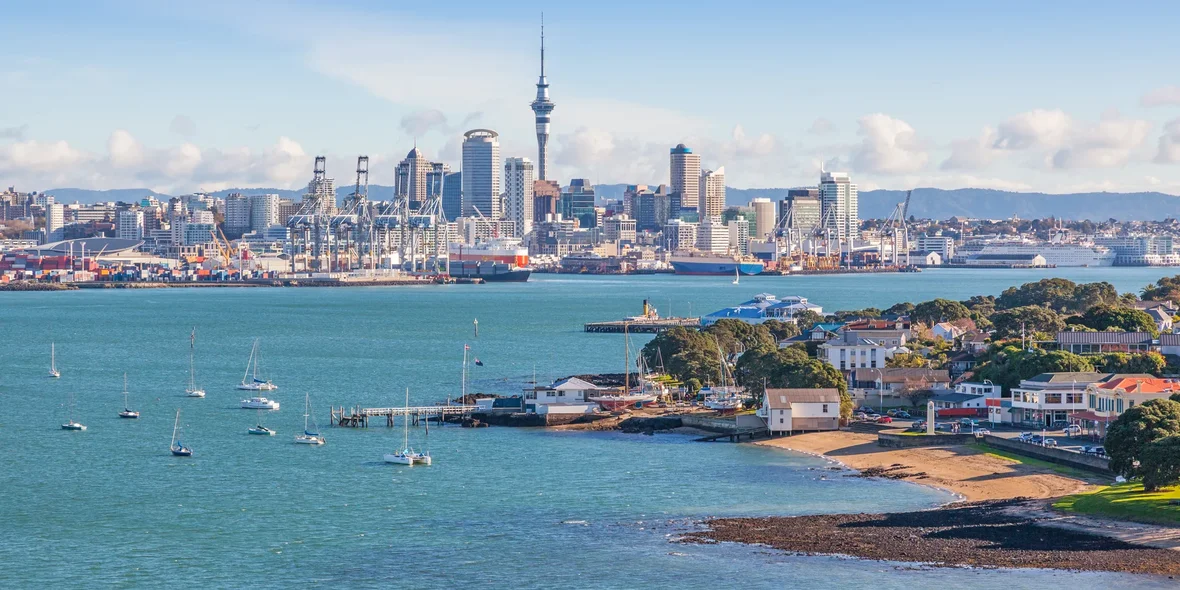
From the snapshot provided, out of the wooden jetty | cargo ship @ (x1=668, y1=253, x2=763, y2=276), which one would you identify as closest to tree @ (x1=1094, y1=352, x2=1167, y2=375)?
the wooden jetty

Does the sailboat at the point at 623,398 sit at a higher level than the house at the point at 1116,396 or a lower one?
lower

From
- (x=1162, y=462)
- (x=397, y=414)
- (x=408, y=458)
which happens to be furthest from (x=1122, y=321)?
(x=408, y=458)

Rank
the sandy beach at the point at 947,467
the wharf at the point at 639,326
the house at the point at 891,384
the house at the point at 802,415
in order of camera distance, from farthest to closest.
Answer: the wharf at the point at 639,326, the house at the point at 891,384, the house at the point at 802,415, the sandy beach at the point at 947,467

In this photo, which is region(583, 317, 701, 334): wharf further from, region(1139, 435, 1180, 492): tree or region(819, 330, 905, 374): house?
region(1139, 435, 1180, 492): tree

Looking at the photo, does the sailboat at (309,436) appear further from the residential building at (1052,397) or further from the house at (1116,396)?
the house at (1116,396)

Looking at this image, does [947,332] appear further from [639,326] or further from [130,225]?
[130,225]

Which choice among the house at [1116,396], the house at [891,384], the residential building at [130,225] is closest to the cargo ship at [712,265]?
the residential building at [130,225]

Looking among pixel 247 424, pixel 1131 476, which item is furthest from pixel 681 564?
pixel 247 424
